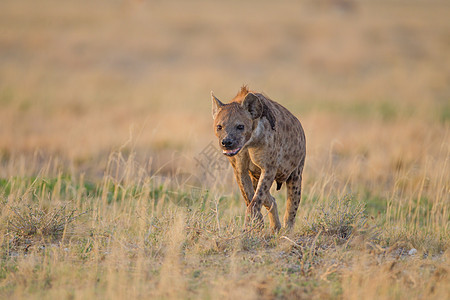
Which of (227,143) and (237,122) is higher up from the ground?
(237,122)

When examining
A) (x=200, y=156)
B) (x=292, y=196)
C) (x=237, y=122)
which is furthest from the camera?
(x=200, y=156)

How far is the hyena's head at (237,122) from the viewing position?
4.97 meters

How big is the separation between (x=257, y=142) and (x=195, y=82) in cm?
1274

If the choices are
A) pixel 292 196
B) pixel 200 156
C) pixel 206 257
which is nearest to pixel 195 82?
pixel 200 156

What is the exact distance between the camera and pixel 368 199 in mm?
8383

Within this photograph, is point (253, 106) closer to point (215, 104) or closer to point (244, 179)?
point (215, 104)

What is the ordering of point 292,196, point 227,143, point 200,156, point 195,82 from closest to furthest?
point 227,143, point 292,196, point 200,156, point 195,82

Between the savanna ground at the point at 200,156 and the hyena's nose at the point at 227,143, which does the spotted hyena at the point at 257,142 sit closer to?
the hyena's nose at the point at 227,143

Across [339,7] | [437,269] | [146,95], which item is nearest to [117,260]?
[437,269]

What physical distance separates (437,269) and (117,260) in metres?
2.80

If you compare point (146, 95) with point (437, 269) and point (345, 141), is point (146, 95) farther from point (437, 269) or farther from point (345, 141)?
point (437, 269)

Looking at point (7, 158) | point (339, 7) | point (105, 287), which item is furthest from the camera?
point (339, 7)

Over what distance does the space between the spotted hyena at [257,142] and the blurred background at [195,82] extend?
1.59 m

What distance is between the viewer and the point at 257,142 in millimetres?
5207
